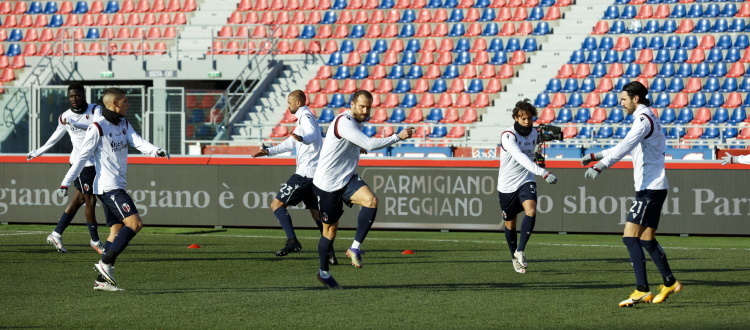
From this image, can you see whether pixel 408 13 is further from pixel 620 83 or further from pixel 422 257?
pixel 422 257

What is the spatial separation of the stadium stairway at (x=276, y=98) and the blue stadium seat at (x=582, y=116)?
7.80 metres

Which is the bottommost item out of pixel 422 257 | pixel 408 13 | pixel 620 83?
pixel 422 257

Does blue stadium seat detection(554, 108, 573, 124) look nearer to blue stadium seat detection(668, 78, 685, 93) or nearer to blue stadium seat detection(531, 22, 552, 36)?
blue stadium seat detection(668, 78, 685, 93)

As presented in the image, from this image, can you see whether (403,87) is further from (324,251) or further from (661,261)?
(661,261)

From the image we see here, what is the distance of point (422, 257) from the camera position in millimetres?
14180

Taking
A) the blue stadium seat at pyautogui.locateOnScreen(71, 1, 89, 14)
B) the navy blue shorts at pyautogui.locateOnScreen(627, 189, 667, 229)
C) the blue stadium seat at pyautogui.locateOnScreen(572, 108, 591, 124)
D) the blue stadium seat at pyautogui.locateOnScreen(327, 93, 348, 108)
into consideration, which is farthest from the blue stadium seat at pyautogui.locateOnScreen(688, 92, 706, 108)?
the blue stadium seat at pyautogui.locateOnScreen(71, 1, 89, 14)

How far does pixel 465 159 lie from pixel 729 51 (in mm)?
11758

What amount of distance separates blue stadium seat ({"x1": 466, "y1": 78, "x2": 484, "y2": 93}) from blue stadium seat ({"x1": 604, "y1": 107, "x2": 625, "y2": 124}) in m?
3.83

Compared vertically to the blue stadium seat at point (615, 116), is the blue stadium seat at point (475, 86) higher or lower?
higher

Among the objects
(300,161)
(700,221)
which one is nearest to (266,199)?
(300,161)

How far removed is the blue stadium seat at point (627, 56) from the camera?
28.4m

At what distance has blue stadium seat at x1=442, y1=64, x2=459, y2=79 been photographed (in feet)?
97.3

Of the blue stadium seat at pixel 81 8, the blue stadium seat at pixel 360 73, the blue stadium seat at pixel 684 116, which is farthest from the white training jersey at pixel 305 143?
the blue stadium seat at pixel 81 8

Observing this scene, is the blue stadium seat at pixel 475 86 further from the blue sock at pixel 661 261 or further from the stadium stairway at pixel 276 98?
the blue sock at pixel 661 261
